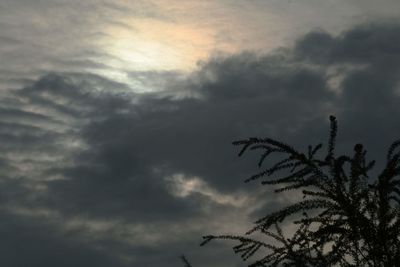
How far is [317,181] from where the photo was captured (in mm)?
6336

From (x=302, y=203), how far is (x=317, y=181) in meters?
0.40

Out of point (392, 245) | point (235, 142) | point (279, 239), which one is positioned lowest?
point (392, 245)

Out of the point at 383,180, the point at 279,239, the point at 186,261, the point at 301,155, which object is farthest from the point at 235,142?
the point at 186,261

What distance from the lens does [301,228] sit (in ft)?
20.9

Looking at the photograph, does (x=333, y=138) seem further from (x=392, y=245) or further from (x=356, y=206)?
(x=392, y=245)

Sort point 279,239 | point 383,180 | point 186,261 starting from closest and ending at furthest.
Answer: point 383,180 → point 279,239 → point 186,261

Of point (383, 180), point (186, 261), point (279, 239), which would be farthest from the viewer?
point (186, 261)

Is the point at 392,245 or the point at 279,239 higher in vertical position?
the point at 279,239

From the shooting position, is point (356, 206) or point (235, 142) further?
point (235, 142)

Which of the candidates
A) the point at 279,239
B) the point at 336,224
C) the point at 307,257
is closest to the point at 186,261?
the point at 279,239

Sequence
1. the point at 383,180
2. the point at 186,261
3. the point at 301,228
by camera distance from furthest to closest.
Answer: the point at 186,261 < the point at 301,228 < the point at 383,180

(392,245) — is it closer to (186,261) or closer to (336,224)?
(336,224)

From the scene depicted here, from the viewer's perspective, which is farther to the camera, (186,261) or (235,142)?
(186,261)

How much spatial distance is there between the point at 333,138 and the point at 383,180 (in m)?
0.66
